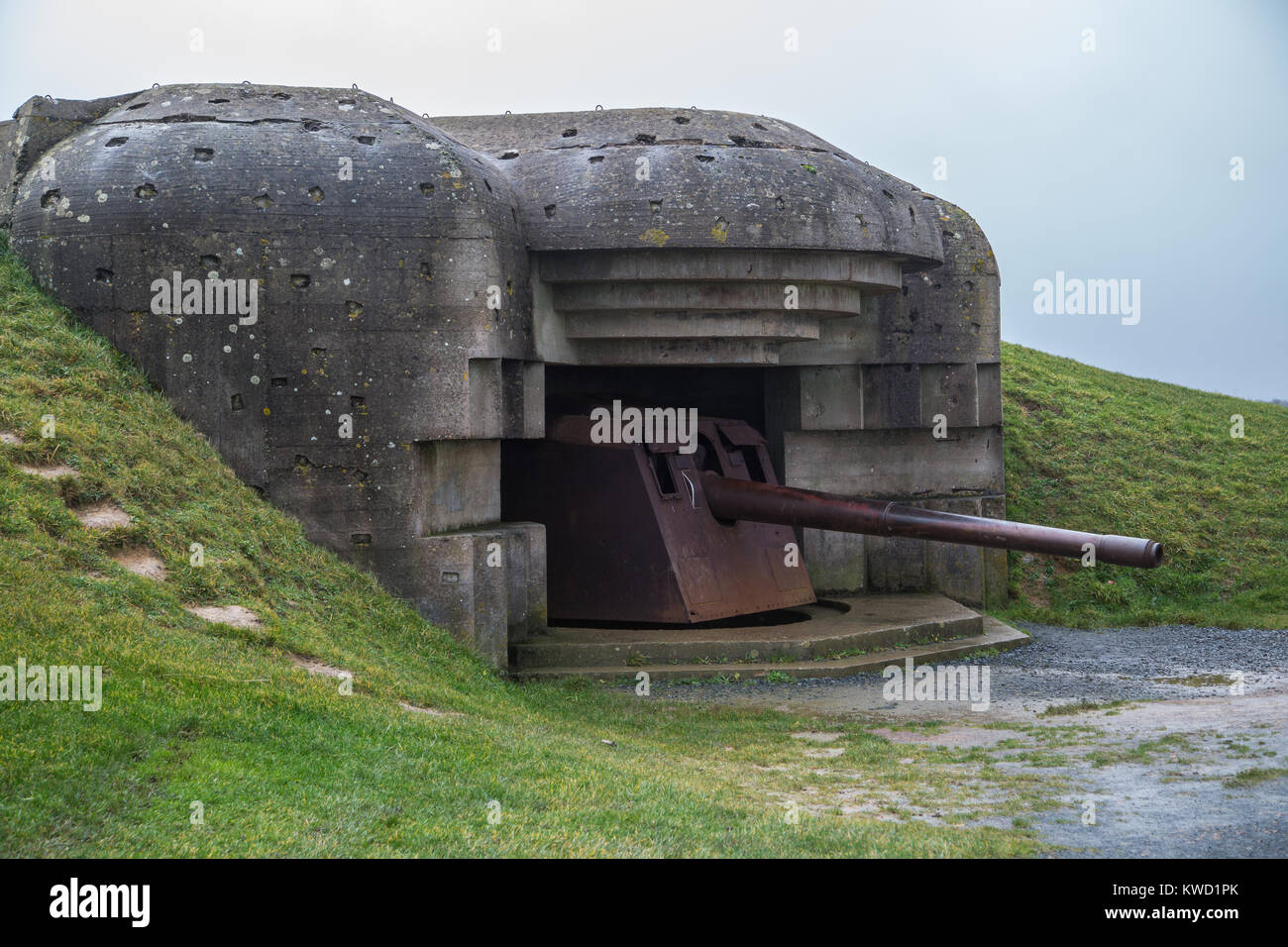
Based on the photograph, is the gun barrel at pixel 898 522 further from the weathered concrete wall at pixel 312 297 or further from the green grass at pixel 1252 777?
the green grass at pixel 1252 777

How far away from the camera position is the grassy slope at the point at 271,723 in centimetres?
508

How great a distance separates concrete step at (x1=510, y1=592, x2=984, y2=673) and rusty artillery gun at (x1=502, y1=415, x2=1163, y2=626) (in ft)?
1.03

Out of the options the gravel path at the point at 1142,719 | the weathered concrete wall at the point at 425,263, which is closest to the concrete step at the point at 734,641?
the weathered concrete wall at the point at 425,263

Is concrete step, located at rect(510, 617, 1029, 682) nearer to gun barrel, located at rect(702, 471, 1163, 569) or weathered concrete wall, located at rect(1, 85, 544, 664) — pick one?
weathered concrete wall, located at rect(1, 85, 544, 664)

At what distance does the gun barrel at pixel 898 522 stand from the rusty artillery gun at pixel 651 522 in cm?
1

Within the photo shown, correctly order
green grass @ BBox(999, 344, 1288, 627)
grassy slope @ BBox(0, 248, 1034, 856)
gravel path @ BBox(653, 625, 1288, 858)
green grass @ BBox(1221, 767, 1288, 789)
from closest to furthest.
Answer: grassy slope @ BBox(0, 248, 1034, 856)
gravel path @ BBox(653, 625, 1288, 858)
green grass @ BBox(1221, 767, 1288, 789)
green grass @ BBox(999, 344, 1288, 627)

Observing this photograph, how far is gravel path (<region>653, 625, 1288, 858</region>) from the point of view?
5734 millimetres

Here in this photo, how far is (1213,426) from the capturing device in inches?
763

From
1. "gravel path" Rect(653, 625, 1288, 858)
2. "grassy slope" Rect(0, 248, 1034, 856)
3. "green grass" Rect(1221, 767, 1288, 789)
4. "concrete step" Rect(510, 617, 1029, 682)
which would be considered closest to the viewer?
"grassy slope" Rect(0, 248, 1034, 856)

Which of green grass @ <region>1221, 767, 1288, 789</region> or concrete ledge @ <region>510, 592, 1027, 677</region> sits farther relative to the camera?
concrete ledge @ <region>510, 592, 1027, 677</region>

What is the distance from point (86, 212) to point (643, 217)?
4377 mm

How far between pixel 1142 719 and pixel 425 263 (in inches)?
239

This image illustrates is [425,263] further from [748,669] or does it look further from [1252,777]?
[1252,777]

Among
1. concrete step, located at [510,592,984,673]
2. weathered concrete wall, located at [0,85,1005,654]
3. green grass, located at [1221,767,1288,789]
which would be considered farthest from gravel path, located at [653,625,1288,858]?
weathered concrete wall, located at [0,85,1005,654]
